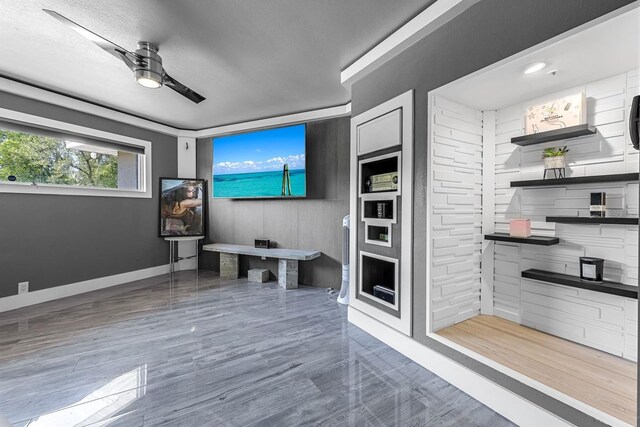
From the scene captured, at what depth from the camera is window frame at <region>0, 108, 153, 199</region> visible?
323 cm

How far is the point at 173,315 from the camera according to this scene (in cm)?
302

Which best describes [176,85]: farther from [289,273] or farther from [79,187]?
[289,273]

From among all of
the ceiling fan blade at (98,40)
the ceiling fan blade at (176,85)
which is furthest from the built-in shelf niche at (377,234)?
the ceiling fan blade at (98,40)

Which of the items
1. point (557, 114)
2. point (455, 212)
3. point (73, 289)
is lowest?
point (73, 289)

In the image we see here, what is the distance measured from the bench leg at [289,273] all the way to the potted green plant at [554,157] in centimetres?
319

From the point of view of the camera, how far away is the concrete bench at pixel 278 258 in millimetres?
3938

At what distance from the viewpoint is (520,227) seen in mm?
2121

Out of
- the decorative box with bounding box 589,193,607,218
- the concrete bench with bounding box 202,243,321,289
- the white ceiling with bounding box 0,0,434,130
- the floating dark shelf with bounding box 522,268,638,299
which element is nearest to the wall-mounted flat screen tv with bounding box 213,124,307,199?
the white ceiling with bounding box 0,0,434,130

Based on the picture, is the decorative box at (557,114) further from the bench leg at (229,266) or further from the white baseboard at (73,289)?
the white baseboard at (73,289)

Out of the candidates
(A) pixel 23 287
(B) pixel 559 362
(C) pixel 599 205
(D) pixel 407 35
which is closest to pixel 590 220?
(C) pixel 599 205

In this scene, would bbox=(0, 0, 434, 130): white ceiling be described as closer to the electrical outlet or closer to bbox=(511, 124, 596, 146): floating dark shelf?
bbox=(511, 124, 596, 146): floating dark shelf

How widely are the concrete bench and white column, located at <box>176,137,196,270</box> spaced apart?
0.71m

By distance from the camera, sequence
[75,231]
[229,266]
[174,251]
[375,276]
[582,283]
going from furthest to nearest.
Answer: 1. [174,251]
2. [229,266]
3. [75,231]
4. [375,276]
5. [582,283]

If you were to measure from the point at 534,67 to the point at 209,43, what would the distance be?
256 centimetres
